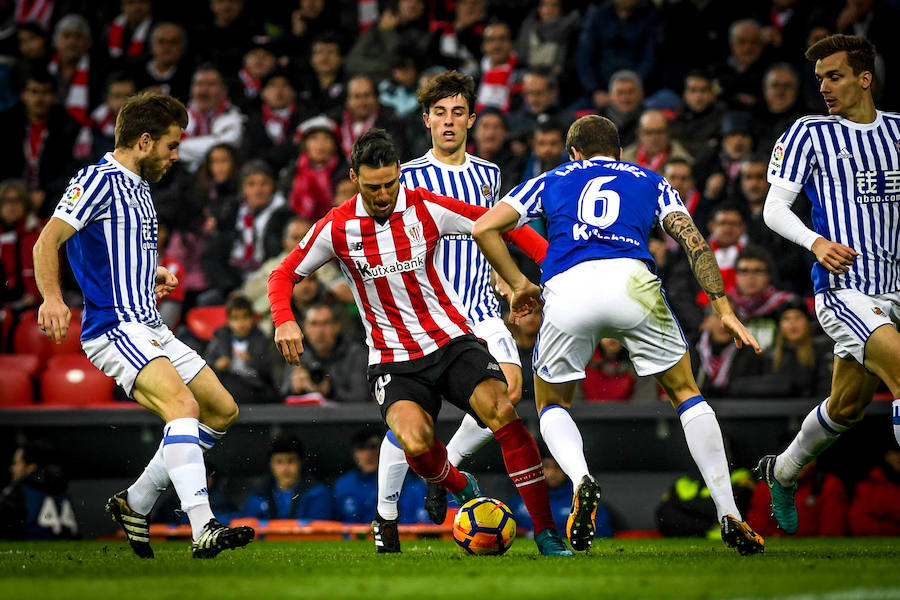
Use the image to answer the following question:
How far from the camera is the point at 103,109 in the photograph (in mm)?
15438

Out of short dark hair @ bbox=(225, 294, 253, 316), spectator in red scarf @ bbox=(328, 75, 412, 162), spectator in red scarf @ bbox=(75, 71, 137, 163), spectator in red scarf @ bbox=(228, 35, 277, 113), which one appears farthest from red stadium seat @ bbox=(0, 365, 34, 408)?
spectator in red scarf @ bbox=(228, 35, 277, 113)

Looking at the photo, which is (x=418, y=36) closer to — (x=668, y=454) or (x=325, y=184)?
(x=325, y=184)

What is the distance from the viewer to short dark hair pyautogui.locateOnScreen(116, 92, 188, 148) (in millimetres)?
6852

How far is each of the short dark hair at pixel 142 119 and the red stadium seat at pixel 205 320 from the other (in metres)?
5.39

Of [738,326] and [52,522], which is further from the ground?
[738,326]

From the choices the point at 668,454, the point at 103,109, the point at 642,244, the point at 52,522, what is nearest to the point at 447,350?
the point at 642,244

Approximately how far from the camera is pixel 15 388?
11.6m

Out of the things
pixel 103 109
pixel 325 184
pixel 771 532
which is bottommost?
pixel 771 532

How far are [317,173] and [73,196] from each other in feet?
22.5

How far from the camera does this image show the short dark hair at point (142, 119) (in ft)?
22.5

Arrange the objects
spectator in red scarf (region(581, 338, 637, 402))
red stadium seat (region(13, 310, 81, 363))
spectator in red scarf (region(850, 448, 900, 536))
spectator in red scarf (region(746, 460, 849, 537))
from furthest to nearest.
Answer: red stadium seat (region(13, 310, 81, 363)) → spectator in red scarf (region(581, 338, 637, 402)) → spectator in red scarf (region(746, 460, 849, 537)) → spectator in red scarf (region(850, 448, 900, 536))

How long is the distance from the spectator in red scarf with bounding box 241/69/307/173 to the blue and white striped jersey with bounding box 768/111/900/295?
812 centimetres

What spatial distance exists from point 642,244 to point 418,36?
341 inches

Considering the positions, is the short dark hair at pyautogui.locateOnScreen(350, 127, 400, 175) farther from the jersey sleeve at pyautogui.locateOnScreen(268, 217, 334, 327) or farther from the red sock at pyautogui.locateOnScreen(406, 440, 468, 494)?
the red sock at pyautogui.locateOnScreen(406, 440, 468, 494)
